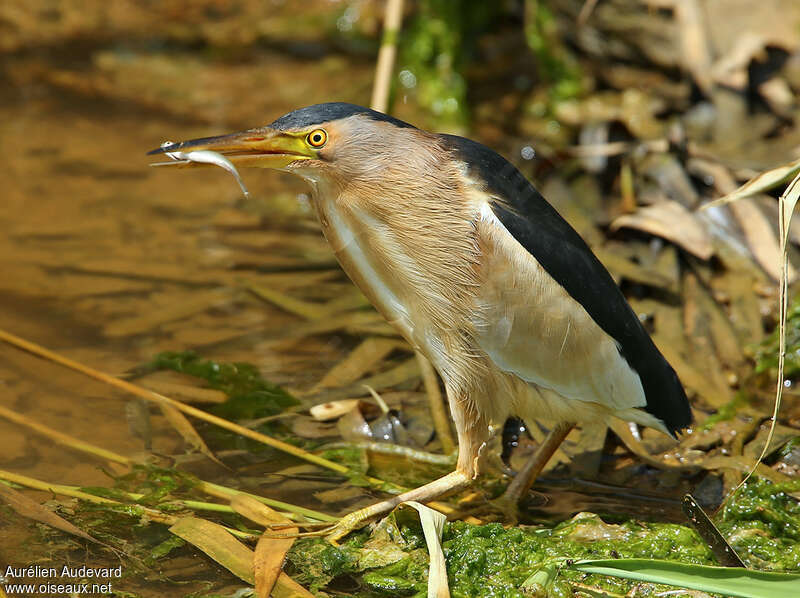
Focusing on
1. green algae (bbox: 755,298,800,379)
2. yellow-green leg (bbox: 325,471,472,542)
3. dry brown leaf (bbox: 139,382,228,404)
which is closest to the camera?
yellow-green leg (bbox: 325,471,472,542)

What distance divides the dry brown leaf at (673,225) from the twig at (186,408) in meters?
2.03

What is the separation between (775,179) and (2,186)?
4.31 meters

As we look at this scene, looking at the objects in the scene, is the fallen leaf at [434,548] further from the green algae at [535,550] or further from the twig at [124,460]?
the twig at [124,460]

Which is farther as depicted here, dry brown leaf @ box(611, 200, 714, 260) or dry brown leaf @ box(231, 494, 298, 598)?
dry brown leaf @ box(611, 200, 714, 260)

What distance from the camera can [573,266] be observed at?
120 inches

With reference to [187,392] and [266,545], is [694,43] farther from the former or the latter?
[266,545]

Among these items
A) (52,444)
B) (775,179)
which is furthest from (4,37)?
(775,179)

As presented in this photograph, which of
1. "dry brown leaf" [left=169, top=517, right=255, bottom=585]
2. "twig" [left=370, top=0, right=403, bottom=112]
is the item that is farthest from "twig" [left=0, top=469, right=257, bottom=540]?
"twig" [left=370, top=0, right=403, bottom=112]

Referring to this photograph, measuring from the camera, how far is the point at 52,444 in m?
3.31

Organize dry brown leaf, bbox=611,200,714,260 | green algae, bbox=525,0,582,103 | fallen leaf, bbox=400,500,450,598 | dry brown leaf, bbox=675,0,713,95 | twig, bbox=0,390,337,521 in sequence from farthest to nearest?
green algae, bbox=525,0,582,103, dry brown leaf, bbox=675,0,713,95, dry brown leaf, bbox=611,200,714,260, twig, bbox=0,390,337,521, fallen leaf, bbox=400,500,450,598

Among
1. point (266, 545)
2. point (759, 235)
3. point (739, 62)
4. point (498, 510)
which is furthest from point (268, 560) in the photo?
point (739, 62)

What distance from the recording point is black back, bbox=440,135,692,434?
296cm

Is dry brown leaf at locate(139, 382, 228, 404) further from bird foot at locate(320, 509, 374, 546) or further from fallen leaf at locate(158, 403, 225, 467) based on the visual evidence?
bird foot at locate(320, 509, 374, 546)

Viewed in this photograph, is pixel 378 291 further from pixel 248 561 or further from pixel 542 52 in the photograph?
pixel 542 52
